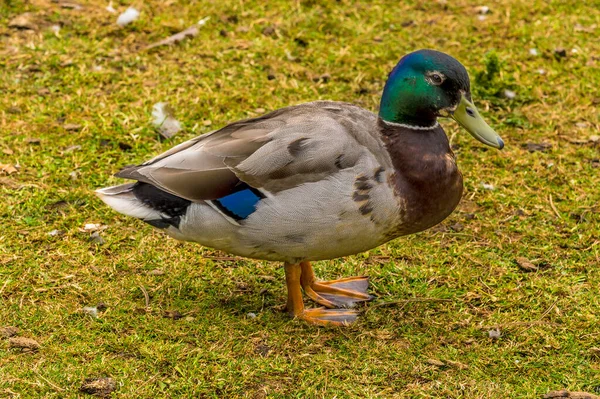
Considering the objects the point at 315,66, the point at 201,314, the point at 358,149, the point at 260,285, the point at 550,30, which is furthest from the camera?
the point at 550,30

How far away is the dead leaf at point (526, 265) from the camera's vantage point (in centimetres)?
486

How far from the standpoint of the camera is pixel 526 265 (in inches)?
192

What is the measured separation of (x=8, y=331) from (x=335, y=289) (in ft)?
5.35

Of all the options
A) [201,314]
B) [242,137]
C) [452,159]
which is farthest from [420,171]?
[201,314]

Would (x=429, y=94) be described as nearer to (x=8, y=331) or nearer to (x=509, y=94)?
(x=8, y=331)

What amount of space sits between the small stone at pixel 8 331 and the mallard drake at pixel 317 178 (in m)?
0.75

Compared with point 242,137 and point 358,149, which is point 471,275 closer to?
point 358,149

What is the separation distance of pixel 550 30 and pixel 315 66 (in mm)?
2061

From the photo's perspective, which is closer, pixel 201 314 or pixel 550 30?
pixel 201 314

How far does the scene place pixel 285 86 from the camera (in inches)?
257

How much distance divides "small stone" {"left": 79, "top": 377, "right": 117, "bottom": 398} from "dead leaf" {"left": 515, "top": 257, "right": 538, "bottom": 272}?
2.30 meters

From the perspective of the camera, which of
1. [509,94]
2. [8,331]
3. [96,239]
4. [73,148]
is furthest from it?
[509,94]

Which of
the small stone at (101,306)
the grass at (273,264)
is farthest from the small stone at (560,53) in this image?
the small stone at (101,306)

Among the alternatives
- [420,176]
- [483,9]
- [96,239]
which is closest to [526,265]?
[420,176]
